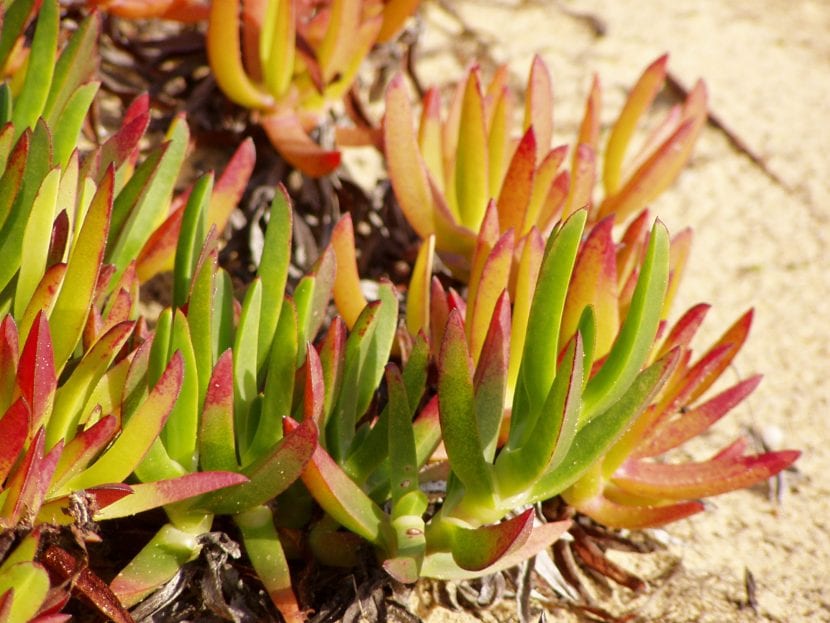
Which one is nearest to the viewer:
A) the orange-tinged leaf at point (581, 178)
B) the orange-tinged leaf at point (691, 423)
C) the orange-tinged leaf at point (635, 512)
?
the orange-tinged leaf at point (635, 512)

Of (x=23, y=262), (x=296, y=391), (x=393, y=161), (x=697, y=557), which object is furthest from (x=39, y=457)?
(x=697, y=557)

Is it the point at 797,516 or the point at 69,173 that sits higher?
the point at 69,173

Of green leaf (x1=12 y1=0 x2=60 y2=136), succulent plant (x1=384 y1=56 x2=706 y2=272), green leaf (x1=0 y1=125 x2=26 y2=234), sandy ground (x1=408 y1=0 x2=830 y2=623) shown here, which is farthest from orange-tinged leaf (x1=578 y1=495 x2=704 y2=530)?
green leaf (x1=12 y1=0 x2=60 y2=136)

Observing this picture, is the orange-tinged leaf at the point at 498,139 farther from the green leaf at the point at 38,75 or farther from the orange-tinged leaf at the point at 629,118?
the green leaf at the point at 38,75

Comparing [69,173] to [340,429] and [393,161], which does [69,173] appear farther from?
[393,161]

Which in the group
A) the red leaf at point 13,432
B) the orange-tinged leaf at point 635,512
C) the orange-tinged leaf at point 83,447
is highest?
the red leaf at point 13,432

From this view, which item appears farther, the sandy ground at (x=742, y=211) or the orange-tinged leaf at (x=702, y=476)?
the sandy ground at (x=742, y=211)

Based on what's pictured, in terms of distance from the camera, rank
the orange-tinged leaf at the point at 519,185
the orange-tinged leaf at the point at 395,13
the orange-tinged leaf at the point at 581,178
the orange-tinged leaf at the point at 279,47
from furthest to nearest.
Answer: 1. the orange-tinged leaf at the point at 395,13
2. the orange-tinged leaf at the point at 279,47
3. the orange-tinged leaf at the point at 581,178
4. the orange-tinged leaf at the point at 519,185

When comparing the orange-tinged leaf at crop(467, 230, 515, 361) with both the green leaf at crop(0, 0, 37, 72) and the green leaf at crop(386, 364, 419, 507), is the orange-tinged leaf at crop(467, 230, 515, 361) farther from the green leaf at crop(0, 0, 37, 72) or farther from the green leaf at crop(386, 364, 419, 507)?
the green leaf at crop(0, 0, 37, 72)

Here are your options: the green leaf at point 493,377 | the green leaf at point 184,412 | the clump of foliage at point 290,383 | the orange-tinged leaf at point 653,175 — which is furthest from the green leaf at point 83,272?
the orange-tinged leaf at point 653,175
